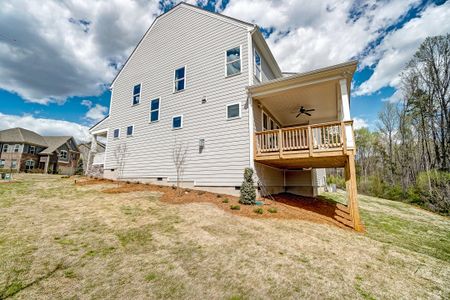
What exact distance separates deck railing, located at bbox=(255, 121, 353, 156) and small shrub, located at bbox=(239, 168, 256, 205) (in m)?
1.11

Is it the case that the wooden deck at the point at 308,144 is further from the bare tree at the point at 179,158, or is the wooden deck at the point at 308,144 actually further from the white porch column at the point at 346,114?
the bare tree at the point at 179,158

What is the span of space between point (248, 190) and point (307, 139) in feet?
10.6

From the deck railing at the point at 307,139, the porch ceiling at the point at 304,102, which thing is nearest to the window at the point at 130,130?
the porch ceiling at the point at 304,102

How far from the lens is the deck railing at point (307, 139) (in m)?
6.72

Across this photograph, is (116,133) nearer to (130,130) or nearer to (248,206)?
(130,130)

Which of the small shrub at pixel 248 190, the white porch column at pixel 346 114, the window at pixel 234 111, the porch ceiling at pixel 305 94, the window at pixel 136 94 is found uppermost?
the window at pixel 136 94

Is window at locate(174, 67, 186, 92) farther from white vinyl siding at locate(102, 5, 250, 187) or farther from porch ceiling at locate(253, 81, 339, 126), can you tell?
porch ceiling at locate(253, 81, 339, 126)

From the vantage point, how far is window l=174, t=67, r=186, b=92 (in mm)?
11484

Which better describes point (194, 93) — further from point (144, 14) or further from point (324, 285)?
point (324, 285)

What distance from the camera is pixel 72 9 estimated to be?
1103 cm

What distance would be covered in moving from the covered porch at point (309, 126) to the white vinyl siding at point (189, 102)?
0.93 m

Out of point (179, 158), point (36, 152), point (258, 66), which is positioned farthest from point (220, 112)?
point (36, 152)

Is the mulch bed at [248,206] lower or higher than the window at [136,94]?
lower

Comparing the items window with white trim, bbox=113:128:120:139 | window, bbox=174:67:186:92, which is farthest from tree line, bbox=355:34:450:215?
window with white trim, bbox=113:128:120:139
